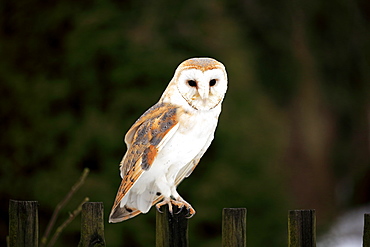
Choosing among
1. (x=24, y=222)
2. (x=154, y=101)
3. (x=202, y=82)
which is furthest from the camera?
(x=154, y=101)

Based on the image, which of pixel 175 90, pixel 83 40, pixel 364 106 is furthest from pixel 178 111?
pixel 364 106

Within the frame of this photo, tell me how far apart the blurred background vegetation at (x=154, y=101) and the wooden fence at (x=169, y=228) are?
67.3 inches

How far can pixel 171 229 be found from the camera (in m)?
1.98

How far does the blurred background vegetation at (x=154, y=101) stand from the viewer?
376 cm

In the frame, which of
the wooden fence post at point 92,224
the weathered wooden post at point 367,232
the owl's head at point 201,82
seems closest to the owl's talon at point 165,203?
the wooden fence post at point 92,224

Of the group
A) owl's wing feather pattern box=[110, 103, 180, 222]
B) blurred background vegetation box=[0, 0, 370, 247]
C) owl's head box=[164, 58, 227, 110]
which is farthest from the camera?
blurred background vegetation box=[0, 0, 370, 247]

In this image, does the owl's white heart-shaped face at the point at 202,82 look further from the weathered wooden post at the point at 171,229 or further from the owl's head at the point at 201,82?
the weathered wooden post at the point at 171,229

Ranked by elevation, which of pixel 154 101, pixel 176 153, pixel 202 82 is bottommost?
pixel 176 153

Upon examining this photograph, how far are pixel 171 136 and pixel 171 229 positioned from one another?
0.27 m

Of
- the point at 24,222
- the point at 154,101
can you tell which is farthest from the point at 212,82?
the point at 154,101

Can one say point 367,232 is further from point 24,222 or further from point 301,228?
point 24,222

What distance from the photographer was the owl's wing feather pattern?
1960 mm

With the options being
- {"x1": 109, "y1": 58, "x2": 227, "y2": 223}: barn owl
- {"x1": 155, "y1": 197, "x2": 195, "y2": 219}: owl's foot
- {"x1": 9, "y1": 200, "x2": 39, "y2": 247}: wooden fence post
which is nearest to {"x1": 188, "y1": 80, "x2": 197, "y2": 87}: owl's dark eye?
{"x1": 109, "y1": 58, "x2": 227, "y2": 223}: barn owl

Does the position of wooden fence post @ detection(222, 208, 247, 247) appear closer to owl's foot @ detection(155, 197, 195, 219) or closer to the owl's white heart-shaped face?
owl's foot @ detection(155, 197, 195, 219)
